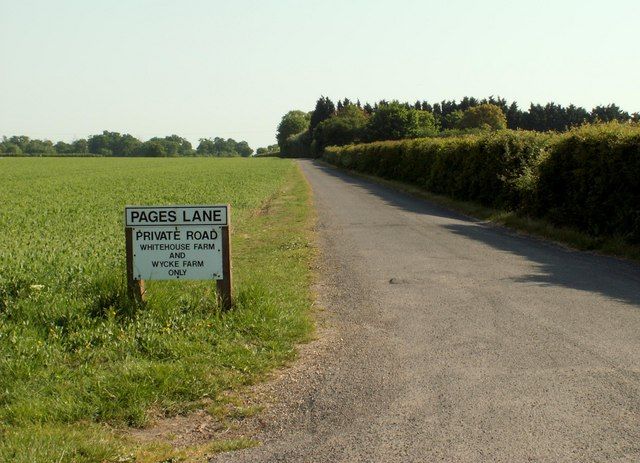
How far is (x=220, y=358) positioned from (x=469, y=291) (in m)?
4.31

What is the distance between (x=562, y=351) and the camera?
20.9 feet

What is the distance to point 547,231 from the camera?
52.7ft

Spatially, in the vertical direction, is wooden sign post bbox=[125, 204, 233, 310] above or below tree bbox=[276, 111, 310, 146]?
below

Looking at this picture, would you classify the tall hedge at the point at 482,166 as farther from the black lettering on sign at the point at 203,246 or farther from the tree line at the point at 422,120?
the tree line at the point at 422,120

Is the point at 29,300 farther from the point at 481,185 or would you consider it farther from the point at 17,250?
the point at 481,185

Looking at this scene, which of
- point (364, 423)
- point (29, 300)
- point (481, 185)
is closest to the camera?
point (364, 423)

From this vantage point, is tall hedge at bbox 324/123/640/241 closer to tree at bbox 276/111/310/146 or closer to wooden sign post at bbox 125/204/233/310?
wooden sign post at bbox 125/204/233/310

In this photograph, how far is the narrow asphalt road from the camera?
439cm

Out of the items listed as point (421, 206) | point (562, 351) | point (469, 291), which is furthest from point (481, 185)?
point (562, 351)

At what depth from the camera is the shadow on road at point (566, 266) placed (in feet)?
31.8

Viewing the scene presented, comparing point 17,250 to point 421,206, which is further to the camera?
point 421,206

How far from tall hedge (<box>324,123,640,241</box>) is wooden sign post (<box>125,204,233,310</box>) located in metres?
8.97

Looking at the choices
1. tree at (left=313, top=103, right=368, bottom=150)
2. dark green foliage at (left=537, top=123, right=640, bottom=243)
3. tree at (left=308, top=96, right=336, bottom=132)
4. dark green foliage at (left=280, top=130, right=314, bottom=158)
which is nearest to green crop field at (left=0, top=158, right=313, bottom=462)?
dark green foliage at (left=537, top=123, right=640, bottom=243)

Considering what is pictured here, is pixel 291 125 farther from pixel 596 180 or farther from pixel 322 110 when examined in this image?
pixel 596 180
